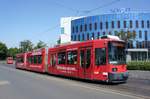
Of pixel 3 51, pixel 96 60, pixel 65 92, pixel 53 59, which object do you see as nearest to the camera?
pixel 65 92

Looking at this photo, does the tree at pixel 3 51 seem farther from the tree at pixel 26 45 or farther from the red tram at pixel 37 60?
the red tram at pixel 37 60

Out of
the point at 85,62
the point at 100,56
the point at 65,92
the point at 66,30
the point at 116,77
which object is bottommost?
the point at 65,92

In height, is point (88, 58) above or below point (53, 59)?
below

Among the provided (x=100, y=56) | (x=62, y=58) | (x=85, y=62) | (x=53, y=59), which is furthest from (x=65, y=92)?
(x=53, y=59)

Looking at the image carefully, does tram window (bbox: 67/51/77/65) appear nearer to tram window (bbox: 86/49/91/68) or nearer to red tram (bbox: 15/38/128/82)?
red tram (bbox: 15/38/128/82)

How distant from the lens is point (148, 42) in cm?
8719

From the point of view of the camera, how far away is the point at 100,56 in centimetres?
2031

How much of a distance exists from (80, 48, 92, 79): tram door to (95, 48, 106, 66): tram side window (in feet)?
2.45

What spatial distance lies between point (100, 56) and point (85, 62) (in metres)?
1.89

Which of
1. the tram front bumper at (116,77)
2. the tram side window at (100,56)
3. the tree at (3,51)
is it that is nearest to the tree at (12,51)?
the tree at (3,51)

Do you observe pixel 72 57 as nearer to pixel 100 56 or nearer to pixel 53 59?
pixel 100 56

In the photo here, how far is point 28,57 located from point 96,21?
161ft

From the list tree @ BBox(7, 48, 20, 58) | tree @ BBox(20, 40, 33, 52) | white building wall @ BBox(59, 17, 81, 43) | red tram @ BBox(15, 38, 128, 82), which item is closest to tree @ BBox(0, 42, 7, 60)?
tree @ BBox(7, 48, 20, 58)

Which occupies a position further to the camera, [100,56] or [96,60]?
[96,60]
